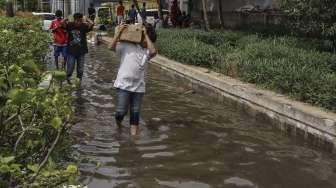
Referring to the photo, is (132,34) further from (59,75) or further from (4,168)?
(4,168)

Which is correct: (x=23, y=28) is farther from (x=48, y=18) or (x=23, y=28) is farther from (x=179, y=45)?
(x=48, y=18)

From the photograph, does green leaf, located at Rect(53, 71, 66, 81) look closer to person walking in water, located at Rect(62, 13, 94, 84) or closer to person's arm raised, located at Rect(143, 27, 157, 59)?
person's arm raised, located at Rect(143, 27, 157, 59)

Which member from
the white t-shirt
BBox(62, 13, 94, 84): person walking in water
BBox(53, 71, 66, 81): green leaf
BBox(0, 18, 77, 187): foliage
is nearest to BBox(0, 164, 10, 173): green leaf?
BBox(0, 18, 77, 187): foliage

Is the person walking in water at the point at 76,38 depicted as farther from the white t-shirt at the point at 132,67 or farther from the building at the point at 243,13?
the building at the point at 243,13

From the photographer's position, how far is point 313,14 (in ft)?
42.4

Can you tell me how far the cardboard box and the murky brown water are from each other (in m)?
1.42

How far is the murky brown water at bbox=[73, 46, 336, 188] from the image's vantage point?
22.9 feet

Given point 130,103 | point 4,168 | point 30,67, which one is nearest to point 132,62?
point 130,103

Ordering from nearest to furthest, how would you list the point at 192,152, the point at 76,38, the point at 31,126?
the point at 31,126 < the point at 192,152 < the point at 76,38

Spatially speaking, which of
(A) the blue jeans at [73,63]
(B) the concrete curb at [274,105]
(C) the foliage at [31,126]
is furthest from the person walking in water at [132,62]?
(C) the foliage at [31,126]

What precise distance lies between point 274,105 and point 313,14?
12.5 feet

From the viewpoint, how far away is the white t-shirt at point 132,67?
870 centimetres

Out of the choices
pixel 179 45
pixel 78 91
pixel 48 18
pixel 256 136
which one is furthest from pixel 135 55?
pixel 48 18

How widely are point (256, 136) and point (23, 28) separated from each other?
6.05 m
